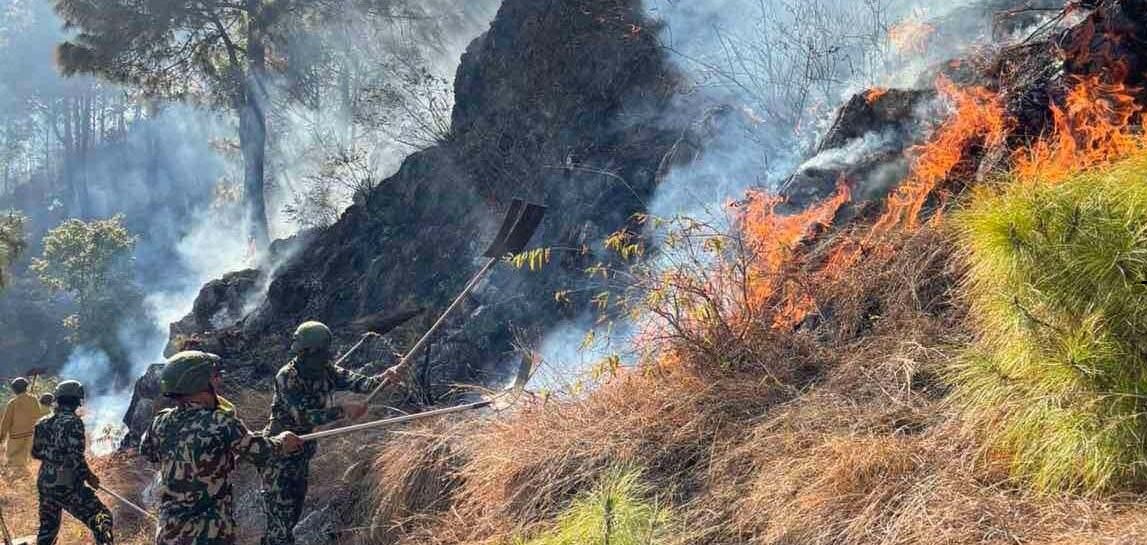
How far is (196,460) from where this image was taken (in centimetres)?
467

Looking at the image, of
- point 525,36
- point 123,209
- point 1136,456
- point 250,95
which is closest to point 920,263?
point 1136,456

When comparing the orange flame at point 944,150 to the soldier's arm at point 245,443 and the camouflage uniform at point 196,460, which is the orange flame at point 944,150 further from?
the camouflage uniform at point 196,460

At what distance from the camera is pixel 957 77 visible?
24.8 ft

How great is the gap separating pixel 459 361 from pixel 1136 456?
6.89 m

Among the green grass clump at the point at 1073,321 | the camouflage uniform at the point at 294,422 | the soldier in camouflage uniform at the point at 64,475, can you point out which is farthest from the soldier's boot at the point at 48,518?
the green grass clump at the point at 1073,321

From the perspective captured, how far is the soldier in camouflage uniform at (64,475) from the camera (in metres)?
6.95

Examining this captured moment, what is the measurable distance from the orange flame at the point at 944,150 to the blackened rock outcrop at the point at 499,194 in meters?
3.72

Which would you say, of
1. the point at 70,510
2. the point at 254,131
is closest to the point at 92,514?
the point at 70,510

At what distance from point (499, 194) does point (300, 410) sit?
6008mm

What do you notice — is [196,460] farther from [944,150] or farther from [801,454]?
[944,150]

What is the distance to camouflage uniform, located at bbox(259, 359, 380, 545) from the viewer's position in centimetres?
586

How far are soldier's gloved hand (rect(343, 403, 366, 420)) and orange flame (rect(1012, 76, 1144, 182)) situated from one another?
453 centimetres

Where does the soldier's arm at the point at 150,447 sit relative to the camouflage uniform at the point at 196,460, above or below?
above

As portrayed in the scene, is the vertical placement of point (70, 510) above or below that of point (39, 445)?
below
